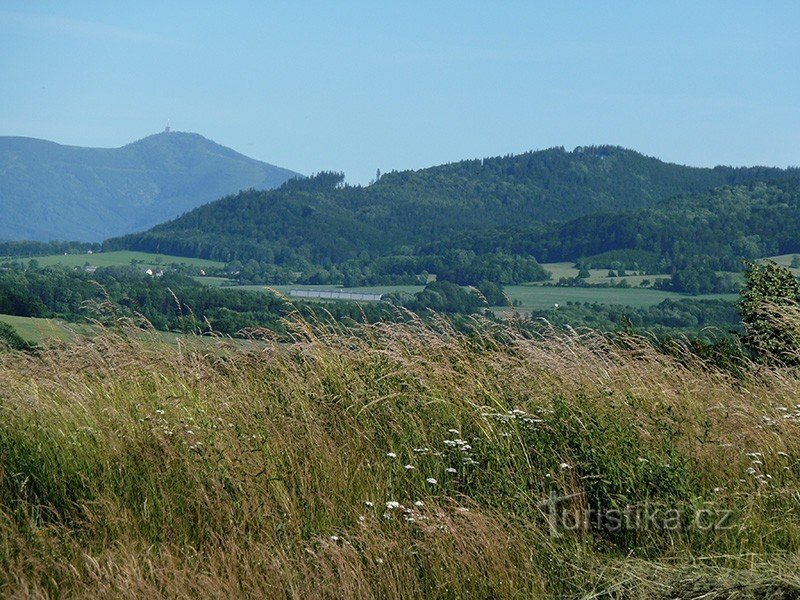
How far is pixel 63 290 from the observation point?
26547 mm

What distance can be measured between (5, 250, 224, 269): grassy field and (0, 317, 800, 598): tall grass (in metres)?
109

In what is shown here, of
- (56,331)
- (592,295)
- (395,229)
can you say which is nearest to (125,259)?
(592,295)

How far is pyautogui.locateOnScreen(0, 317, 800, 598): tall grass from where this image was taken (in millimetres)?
4055

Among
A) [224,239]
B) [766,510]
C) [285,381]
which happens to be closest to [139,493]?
[285,381]

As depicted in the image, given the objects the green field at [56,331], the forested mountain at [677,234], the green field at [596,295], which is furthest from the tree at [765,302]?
the forested mountain at [677,234]

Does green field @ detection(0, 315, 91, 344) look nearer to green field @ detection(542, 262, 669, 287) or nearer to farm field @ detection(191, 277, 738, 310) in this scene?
farm field @ detection(191, 277, 738, 310)

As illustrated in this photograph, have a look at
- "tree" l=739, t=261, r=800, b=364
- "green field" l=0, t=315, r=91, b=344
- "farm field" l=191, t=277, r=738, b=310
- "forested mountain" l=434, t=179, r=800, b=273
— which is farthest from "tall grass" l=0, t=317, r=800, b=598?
"forested mountain" l=434, t=179, r=800, b=273

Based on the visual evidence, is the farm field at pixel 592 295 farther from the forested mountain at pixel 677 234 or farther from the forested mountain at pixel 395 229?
the forested mountain at pixel 677 234

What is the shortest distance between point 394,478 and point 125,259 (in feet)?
415

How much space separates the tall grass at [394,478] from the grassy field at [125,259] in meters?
109

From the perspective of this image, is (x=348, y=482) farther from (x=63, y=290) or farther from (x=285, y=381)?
(x=63, y=290)

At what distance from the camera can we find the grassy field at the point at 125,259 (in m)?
115

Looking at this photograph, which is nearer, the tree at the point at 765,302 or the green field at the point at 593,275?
the tree at the point at 765,302

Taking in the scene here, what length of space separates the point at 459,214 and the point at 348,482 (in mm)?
189497
